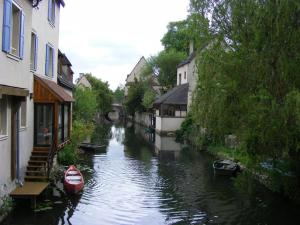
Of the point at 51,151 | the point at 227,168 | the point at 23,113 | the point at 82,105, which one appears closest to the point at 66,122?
the point at 51,151

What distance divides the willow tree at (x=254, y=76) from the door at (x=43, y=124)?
831cm

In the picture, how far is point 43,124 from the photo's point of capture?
839 inches

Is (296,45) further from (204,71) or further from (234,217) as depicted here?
(234,217)

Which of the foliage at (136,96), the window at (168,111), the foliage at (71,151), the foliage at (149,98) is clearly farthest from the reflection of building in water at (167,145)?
the foliage at (136,96)

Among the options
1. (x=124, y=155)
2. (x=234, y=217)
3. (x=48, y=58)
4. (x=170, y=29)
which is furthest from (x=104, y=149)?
(x=170, y=29)

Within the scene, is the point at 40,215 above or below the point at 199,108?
below

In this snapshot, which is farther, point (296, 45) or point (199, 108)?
point (199, 108)

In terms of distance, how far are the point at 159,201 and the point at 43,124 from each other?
6855 millimetres

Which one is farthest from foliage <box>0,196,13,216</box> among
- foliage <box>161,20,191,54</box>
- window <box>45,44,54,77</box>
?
foliage <box>161,20,191,54</box>

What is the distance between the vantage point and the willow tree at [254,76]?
13.1m

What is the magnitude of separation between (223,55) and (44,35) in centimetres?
1046

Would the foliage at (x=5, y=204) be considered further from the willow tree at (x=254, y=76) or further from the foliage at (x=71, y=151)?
the foliage at (x=71, y=151)

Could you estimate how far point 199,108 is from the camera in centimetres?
1594

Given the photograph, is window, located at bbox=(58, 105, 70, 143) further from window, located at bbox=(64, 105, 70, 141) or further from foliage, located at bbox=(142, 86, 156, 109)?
foliage, located at bbox=(142, 86, 156, 109)
